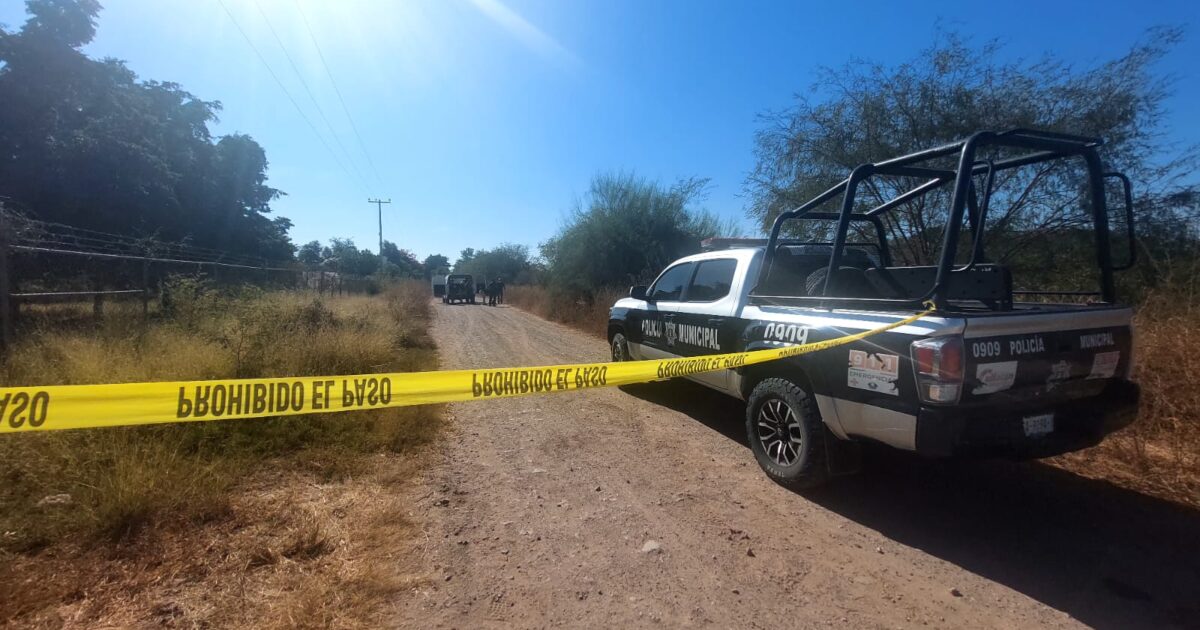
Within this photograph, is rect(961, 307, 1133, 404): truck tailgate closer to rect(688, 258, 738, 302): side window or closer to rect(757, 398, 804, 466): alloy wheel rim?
rect(757, 398, 804, 466): alloy wheel rim

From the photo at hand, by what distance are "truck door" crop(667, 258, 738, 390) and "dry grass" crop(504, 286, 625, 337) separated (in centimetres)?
830

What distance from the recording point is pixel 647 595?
2.69 meters

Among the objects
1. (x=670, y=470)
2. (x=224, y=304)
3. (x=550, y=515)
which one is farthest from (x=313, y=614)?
(x=224, y=304)

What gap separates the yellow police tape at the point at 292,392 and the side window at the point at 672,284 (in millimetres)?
1719

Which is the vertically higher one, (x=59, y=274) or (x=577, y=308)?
(x=59, y=274)

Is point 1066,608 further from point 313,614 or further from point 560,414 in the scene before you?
point 560,414

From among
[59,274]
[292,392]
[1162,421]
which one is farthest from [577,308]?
[292,392]

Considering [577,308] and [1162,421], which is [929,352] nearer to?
[1162,421]

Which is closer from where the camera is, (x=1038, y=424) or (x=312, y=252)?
(x=1038, y=424)

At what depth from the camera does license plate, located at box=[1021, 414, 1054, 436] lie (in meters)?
3.06

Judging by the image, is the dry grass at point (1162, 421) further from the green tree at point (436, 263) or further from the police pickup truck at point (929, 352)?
the green tree at point (436, 263)

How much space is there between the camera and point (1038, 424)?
310 cm

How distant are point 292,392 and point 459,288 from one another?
120ft

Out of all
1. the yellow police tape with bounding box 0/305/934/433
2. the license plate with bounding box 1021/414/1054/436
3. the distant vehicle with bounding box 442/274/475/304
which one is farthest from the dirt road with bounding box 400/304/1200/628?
the distant vehicle with bounding box 442/274/475/304
